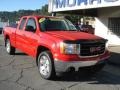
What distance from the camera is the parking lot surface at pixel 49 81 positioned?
747cm

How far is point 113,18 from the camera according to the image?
21.8 metres

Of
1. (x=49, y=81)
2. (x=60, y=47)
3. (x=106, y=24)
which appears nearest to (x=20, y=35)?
(x=49, y=81)

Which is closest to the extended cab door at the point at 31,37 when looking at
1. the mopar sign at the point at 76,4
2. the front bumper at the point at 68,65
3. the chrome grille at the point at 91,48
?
the front bumper at the point at 68,65

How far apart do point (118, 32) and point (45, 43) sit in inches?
577

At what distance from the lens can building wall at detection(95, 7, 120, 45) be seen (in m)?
21.3

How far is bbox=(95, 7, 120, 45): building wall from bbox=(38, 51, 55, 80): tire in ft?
43.3

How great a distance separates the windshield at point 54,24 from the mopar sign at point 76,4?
4189mm

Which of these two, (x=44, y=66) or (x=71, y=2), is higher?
(x=71, y=2)

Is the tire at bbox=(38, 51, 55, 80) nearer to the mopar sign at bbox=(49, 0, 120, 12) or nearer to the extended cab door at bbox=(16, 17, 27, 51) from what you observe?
the extended cab door at bbox=(16, 17, 27, 51)

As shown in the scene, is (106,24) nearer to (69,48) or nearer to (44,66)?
(44,66)

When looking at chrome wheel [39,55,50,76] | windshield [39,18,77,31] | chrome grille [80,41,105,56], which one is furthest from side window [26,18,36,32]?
chrome grille [80,41,105,56]

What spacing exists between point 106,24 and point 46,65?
48.5ft

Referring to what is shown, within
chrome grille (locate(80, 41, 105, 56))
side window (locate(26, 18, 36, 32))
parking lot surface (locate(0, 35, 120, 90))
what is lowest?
parking lot surface (locate(0, 35, 120, 90))

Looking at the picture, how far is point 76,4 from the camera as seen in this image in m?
16.5
